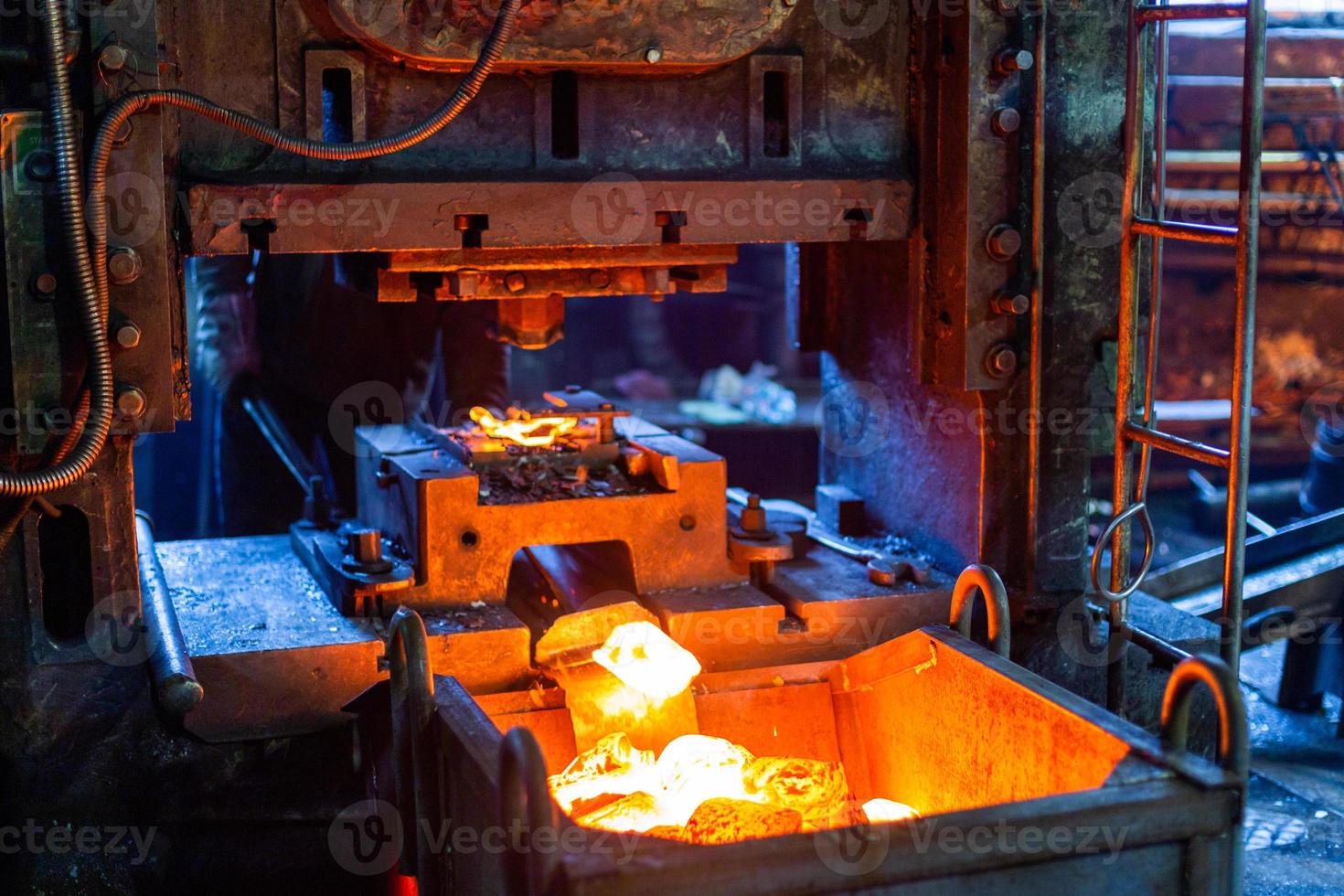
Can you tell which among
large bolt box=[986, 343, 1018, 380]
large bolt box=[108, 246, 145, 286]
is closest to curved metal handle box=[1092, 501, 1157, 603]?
large bolt box=[986, 343, 1018, 380]

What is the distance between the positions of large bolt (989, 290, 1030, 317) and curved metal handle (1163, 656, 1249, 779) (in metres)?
1.32

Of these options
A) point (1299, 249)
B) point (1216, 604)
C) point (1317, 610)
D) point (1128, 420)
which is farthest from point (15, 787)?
point (1299, 249)

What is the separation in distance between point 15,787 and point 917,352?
7.73 feet

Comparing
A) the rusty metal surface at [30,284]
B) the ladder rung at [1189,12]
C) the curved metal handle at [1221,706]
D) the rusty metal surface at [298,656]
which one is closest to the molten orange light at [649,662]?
the rusty metal surface at [298,656]

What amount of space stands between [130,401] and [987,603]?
1.84 m

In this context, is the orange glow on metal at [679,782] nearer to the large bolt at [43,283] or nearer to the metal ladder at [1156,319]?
the metal ladder at [1156,319]

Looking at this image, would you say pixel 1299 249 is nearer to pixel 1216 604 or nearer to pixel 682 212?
pixel 1216 604

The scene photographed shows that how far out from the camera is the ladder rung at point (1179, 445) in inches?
129

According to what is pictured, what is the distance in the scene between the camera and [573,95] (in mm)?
3553

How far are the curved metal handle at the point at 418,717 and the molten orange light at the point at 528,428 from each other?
1.09 metres

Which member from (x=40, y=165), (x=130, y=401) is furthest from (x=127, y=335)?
(x=40, y=165)

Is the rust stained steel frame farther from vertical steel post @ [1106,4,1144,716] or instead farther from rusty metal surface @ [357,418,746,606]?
vertical steel post @ [1106,4,1144,716]

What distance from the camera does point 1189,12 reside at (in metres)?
3.36

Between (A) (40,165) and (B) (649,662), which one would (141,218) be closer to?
(A) (40,165)
